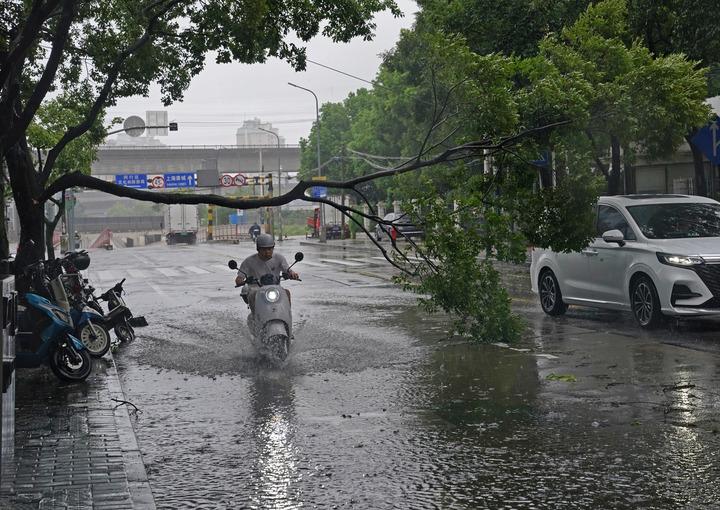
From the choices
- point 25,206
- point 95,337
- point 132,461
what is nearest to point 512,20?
point 25,206

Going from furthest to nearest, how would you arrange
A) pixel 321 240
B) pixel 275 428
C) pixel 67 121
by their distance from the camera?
pixel 321 240 < pixel 67 121 < pixel 275 428

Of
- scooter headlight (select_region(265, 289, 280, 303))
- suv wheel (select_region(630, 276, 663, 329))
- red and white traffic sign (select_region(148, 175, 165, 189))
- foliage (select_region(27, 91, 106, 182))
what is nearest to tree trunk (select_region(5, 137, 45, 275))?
scooter headlight (select_region(265, 289, 280, 303))

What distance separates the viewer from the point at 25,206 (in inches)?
538

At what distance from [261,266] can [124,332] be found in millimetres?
3625

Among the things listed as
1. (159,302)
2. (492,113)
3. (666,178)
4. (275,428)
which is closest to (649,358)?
(492,113)

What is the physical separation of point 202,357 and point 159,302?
9.65m

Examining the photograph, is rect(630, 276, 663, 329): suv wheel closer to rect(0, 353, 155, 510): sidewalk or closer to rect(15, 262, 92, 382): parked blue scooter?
rect(0, 353, 155, 510): sidewalk

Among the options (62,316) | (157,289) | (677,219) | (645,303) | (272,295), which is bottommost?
(157,289)

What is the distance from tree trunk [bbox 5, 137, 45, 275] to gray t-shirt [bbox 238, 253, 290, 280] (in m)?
3.01

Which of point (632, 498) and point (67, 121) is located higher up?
point (67, 121)

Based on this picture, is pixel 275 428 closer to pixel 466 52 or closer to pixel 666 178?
pixel 466 52

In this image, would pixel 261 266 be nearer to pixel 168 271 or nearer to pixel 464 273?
pixel 464 273

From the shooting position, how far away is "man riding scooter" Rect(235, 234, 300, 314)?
41.5 feet

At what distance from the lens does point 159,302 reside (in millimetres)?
22500
